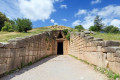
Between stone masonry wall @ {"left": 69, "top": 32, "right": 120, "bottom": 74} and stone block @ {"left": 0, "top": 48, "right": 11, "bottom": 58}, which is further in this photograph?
stone block @ {"left": 0, "top": 48, "right": 11, "bottom": 58}

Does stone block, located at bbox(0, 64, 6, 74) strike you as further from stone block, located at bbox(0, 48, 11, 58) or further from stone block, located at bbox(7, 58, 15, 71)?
stone block, located at bbox(0, 48, 11, 58)

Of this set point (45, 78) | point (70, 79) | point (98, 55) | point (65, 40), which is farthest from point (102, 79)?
point (65, 40)

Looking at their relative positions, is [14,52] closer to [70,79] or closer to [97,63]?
[70,79]

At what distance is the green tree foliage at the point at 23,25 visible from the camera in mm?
21094

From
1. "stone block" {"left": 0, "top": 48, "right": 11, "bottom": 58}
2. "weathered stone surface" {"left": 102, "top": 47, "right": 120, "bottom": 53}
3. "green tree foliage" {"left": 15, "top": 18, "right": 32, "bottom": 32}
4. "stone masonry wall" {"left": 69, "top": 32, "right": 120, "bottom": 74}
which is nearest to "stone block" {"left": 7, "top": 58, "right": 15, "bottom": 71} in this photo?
"stone block" {"left": 0, "top": 48, "right": 11, "bottom": 58}

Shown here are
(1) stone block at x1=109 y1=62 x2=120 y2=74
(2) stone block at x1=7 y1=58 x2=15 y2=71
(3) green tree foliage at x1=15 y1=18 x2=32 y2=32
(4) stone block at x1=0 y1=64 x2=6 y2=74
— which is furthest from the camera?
(3) green tree foliage at x1=15 y1=18 x2=32 y2=32

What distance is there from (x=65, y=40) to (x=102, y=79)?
11.9 metres

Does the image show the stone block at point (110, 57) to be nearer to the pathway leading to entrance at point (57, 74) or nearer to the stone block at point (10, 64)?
the pathway leading to entrance at point (57, 74)

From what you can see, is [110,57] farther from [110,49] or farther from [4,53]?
[4,53]

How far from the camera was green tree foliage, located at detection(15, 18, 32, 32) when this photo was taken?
69.2 ft

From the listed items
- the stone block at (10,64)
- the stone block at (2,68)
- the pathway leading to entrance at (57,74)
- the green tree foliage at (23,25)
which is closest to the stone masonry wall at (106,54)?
the pathway leading to entrance at (57,74)

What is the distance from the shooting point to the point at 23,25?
21031 millimetres

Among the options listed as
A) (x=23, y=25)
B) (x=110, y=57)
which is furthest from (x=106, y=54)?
(x=23, y=25)

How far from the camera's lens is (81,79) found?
3.40 metres
